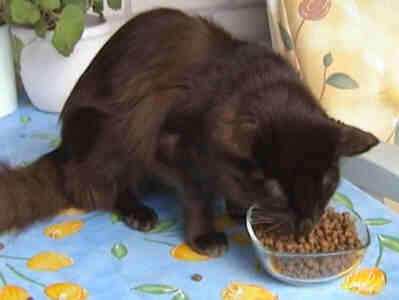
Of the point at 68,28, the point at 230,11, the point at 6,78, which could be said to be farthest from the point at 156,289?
the point at 230,11

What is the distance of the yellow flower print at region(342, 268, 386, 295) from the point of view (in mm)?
895

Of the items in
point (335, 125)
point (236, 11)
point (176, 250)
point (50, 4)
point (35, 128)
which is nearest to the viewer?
point (335, 125)

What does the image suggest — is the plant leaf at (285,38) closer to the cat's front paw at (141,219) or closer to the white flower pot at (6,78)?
the cat's front paw at (141,219)

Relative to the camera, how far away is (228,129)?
881 millimetres

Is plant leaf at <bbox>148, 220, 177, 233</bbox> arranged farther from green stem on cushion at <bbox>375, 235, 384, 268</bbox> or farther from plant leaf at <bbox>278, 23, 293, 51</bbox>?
plant leaf at <bbox>278, 23, 293, 51</bbox>

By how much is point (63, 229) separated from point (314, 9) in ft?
2.27

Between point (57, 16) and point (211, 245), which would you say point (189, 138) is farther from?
point (57, 16)

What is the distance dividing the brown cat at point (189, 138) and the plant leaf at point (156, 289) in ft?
0.36

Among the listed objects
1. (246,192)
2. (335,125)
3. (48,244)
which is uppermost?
(335,125)

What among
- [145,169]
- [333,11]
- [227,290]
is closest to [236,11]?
[333,11]

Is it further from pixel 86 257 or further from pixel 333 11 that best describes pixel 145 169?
pixel 333 11

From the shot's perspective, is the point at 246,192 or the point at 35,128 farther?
the point at 35,128

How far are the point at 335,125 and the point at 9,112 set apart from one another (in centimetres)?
85

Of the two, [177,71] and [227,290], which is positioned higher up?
[177,71]
